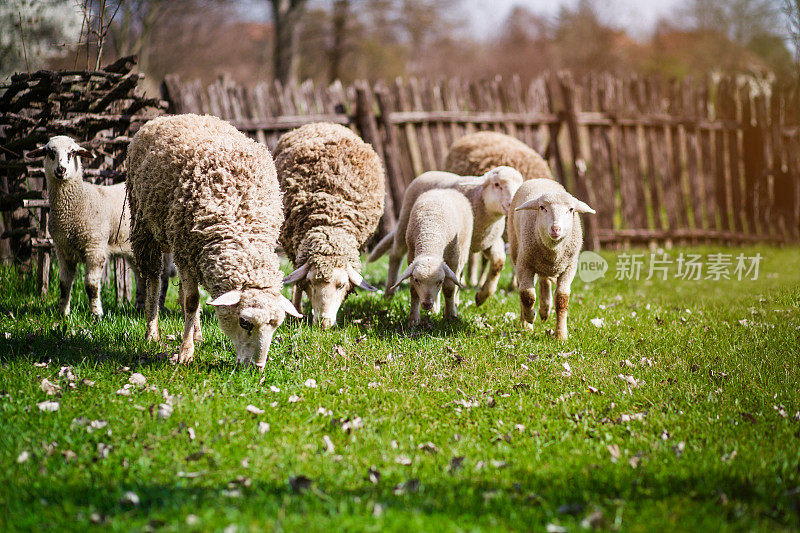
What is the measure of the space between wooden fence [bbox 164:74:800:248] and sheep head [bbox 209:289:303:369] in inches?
193

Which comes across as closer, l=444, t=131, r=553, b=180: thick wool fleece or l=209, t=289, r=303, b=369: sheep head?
l=209, t=289, r=303, b=369: sheep head

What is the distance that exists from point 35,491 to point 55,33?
9.30 m

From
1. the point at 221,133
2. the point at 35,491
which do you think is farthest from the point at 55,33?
the point at 35,491

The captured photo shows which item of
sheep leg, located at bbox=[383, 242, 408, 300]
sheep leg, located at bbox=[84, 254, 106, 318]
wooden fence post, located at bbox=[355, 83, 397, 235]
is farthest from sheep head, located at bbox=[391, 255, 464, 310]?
wooden fence post, located at bbox=[355, 83, 397, 235]

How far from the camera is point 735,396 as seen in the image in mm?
4488

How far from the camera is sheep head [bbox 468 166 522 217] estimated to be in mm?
6695

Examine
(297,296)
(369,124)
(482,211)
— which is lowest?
(297,296)

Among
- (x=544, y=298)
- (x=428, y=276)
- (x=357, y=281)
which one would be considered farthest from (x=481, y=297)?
(x=357, y=281)

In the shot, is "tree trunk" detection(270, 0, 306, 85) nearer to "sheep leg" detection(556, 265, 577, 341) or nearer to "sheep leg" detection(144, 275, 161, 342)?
"sheep leg" detection(144, 275, 161, 342)

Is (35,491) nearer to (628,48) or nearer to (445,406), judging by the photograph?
(445,406)

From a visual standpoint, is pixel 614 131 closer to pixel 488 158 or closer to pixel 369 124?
pixel 488 158

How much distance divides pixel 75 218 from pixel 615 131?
921cm

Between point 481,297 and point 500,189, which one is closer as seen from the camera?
point 481,297

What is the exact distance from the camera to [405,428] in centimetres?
397
